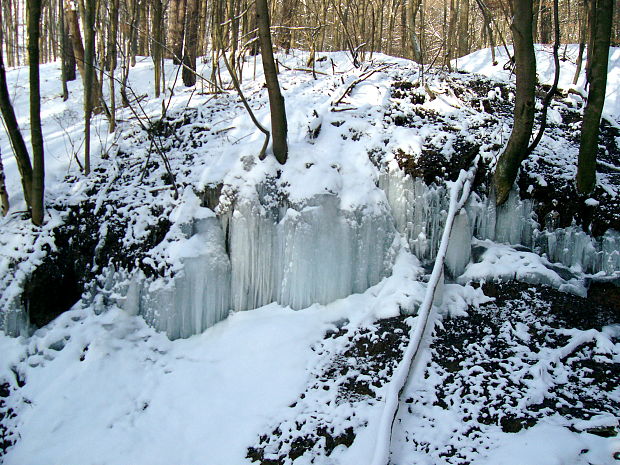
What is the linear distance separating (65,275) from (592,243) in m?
5.54

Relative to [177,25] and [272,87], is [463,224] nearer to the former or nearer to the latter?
[272,87]

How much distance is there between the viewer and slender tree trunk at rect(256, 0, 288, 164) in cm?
467

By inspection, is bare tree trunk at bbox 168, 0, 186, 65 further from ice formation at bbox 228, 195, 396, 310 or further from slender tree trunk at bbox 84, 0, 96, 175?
ice formation at bbox 228, 195, 396, 310

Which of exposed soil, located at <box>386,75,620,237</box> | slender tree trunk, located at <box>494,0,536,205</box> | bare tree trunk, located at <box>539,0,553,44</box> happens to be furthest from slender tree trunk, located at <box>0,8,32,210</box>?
bare tree trunk, located at <box>539,0,553,44</box>

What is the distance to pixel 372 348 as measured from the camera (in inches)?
156

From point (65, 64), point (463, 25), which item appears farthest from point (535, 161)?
point (65, 64)

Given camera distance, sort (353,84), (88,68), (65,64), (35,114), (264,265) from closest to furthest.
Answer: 1. (264,265)
2. (35,114)
3. (88,68)
4. (353,84)
5. (65,64)

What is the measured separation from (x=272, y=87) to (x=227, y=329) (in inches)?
107

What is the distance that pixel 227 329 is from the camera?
177 inches

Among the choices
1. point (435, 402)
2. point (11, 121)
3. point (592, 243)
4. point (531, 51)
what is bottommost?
point (435, 402)

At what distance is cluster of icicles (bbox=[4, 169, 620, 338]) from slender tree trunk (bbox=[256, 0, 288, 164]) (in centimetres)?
74

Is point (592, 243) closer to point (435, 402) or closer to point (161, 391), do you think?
point (435, 402)

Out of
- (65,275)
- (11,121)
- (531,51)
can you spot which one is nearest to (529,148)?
(531,51)

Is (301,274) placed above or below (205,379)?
above
